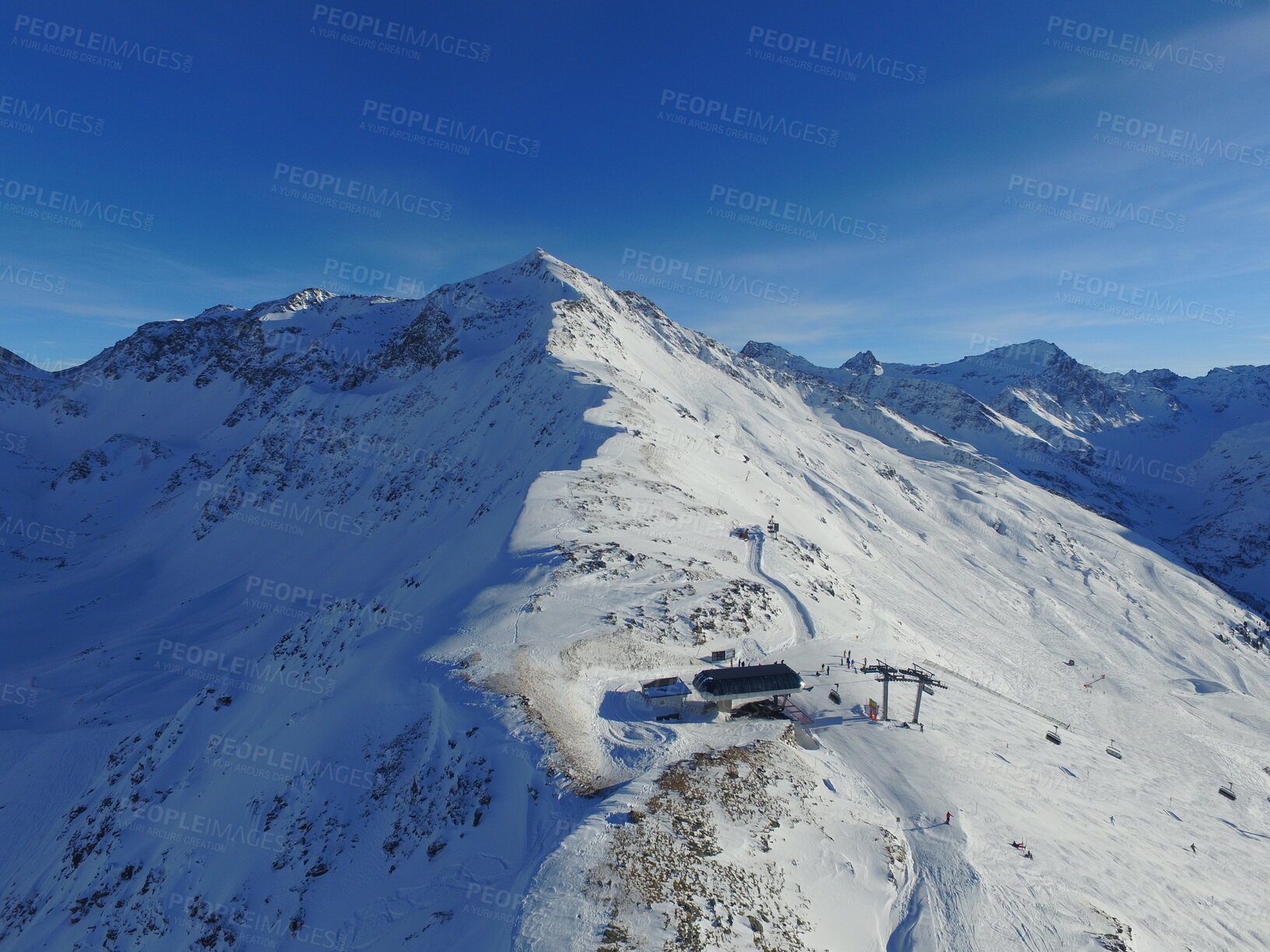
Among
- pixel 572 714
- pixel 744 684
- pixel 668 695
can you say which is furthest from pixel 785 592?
pixel 572 714

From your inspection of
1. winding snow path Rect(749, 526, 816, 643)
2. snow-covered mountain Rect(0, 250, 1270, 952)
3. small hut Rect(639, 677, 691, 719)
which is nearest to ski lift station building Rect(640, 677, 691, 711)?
small hut Rect(639, 677, 691, 719)

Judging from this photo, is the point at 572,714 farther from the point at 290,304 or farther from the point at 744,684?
the point at 290,304

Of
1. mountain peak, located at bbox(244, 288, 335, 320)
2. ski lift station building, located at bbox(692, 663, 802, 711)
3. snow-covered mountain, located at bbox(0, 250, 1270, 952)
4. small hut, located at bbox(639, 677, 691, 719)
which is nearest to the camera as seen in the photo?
snow-covered mountain, located at bbox(0, 250, 1270, 952)

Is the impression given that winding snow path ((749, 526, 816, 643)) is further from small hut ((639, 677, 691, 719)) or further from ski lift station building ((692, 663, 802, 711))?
small hut ((639, 677, 691, 719))

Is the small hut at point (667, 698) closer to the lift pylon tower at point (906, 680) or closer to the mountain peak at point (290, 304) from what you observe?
the lift pylon tower at point (906, 680)

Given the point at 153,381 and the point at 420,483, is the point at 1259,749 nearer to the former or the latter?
the point at 420,483

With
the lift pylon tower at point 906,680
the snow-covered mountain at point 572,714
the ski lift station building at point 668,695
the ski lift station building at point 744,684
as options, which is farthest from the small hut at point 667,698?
the lift pylon tower at point 906,680
